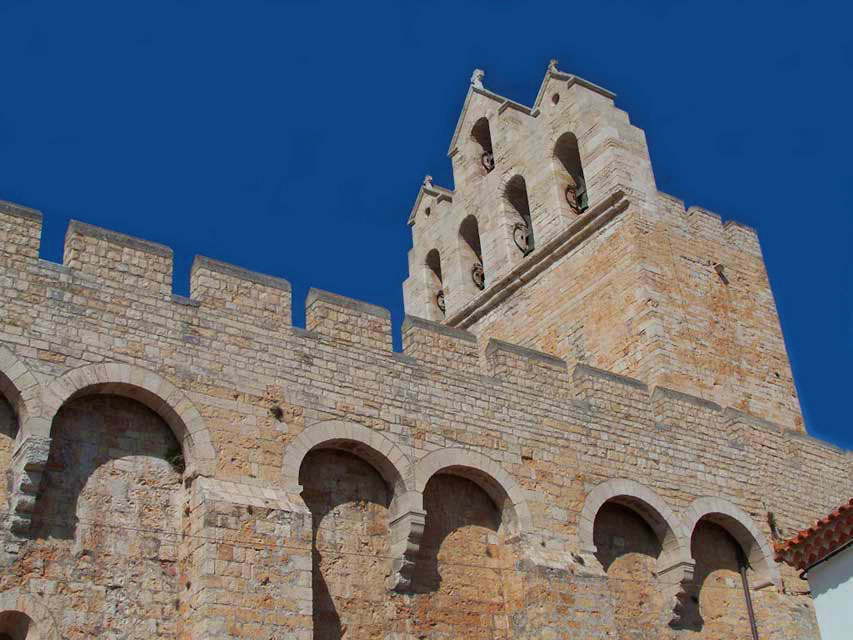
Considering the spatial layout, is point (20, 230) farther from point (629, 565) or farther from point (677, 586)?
point (677, 586)

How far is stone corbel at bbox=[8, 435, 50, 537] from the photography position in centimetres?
961

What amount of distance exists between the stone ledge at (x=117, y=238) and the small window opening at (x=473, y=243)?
→ 1002cm

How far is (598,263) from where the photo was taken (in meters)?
17.7

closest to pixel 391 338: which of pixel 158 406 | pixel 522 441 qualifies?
pixel 522 441

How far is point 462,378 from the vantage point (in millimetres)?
13117

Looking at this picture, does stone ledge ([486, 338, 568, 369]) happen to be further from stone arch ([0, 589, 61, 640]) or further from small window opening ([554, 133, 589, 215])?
stone arch ([0, 589, 61, 640])

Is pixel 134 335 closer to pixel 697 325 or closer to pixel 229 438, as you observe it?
pixel 229 438

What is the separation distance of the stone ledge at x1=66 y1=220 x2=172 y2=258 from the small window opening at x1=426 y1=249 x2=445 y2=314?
1067 cm

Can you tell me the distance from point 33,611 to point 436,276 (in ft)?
45.3

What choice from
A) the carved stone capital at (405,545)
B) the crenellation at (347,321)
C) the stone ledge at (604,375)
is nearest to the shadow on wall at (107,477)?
the crenellation at (347,321)

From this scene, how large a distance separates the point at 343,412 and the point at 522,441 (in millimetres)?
2410

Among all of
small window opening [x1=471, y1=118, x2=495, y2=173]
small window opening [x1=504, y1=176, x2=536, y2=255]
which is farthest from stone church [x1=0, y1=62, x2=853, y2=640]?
small window opening [x1=471, y1=118, x2=495, y2=173]

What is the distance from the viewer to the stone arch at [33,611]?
30.5ft

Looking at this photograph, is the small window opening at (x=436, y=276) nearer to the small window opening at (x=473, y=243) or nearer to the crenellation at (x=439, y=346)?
the small window opening at (x=473, y=243)
